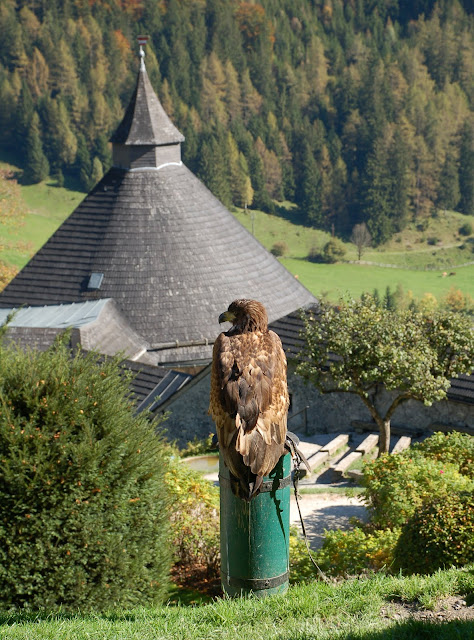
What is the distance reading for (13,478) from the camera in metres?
10.9

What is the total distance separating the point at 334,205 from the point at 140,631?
113 m

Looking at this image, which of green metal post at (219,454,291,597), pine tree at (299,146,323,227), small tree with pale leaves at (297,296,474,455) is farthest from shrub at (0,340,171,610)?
pine tree at (299,146,323,227)

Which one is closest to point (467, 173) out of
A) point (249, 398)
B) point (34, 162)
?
point (34, 162)

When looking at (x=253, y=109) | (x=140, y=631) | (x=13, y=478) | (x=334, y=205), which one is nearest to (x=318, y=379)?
(x=13, y=478)

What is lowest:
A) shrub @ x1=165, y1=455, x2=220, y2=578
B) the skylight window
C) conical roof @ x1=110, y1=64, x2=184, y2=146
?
the skylight window

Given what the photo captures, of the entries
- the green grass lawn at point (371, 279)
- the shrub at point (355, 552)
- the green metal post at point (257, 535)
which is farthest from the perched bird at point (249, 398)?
the green grass lawn at point (371, 279)

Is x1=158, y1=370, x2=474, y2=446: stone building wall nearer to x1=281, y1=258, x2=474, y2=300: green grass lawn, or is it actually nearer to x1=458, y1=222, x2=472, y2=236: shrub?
x1=281, y1=258, x2=474, y2=300: green grass lawn

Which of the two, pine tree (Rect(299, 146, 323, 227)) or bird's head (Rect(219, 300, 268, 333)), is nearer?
bird's head (Rect(219, 300, 268, 333))

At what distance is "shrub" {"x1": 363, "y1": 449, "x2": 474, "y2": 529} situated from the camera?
569 inches

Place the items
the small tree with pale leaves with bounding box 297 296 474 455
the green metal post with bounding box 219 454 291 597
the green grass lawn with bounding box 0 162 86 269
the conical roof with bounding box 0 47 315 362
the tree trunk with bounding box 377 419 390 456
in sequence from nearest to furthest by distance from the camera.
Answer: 1. the green metal post with bounding box 219 454 291 597
2. the small tree with pale leaves with bounding box 297 296 474 455
3. the tree trunk with bounding box 377 419 390 456
4. the conical roof with bounding box 0 47 315 362
5. the green grass lawn with bounding box 0 162 86 269

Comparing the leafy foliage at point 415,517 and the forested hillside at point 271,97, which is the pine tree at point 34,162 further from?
the leafy foliage at point 415,517

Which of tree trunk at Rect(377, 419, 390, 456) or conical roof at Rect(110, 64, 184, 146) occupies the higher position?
conical roof at Rect(110, 64, 184, 146)

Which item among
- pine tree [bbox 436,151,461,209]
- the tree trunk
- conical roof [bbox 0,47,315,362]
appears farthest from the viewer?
pine tree [bbox 436,151,461,209]

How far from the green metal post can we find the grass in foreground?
0.74 feet
